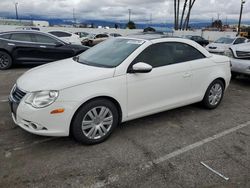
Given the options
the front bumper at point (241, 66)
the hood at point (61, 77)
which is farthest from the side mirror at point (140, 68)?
the front bumper at point (241, 66)

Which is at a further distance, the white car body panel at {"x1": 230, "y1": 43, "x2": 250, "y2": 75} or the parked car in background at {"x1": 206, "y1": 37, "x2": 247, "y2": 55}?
the parked car in background at {"x1": 206, "y1": 37, "x2": 247, "y2": 55}

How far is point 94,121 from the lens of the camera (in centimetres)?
323

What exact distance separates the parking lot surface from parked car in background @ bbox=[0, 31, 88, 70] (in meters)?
4.93

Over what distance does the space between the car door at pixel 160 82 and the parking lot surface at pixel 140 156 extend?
397mm

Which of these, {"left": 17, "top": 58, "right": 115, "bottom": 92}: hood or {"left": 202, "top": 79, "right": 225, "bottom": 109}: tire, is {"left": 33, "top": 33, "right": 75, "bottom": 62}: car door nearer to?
{"left": 17, "top": 58, "right": 115, "bottom": 92}: hood

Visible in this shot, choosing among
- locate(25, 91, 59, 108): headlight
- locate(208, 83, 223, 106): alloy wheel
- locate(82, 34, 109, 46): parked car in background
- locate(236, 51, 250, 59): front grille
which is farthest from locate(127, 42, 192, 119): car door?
locate(82, 34, 109, 46): parked car in background

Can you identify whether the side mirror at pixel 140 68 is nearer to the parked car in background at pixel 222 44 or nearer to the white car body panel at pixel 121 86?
the white car body panel at pixel 121 86

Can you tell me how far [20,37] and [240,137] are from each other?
8.11 m

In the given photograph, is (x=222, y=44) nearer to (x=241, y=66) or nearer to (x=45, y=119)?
(x=241, y=66)

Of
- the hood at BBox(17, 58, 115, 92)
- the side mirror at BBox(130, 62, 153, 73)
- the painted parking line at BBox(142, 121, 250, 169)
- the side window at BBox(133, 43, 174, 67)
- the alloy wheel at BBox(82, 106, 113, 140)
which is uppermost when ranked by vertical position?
the side window at BBox(133, 43, 174, 67)

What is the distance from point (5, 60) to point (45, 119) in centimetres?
672

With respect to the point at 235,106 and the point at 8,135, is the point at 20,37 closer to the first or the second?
the point at 8,135

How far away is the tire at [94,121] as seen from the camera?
3096 mm

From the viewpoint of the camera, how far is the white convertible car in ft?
9.72
